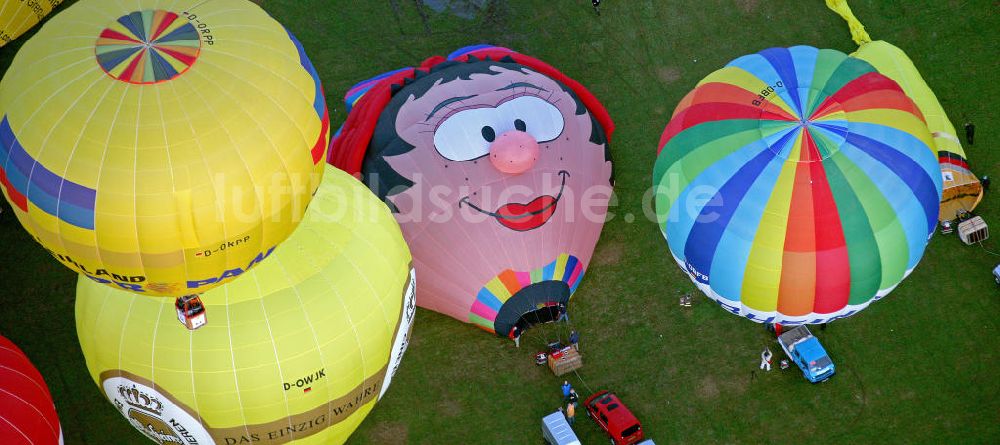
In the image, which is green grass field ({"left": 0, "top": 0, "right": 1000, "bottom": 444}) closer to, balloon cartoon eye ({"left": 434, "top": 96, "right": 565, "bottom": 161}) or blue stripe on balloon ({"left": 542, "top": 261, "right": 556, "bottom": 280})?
blue stripe on balloon ({"left": 542, "top": 261, "right": 556, "bottom": 280})

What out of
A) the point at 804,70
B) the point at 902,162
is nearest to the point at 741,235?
the point at 902,162

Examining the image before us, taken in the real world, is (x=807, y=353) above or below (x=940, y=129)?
below

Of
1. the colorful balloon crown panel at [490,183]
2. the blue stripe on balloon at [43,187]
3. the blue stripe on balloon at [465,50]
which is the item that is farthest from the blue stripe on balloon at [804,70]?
the blue stripe on balloon at [43,187]

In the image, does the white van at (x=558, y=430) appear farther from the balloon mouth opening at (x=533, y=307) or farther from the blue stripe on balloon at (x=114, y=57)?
the blue stripe on balloon at (x=114, y=57)

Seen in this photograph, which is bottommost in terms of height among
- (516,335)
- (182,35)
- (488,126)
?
(516,335)

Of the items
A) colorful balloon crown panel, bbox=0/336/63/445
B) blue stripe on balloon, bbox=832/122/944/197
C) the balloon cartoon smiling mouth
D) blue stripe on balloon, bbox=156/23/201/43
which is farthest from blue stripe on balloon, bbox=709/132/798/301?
colorful balloon crown panel, bbox=0/336/63/445

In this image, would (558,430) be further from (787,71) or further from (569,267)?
(787,71)
